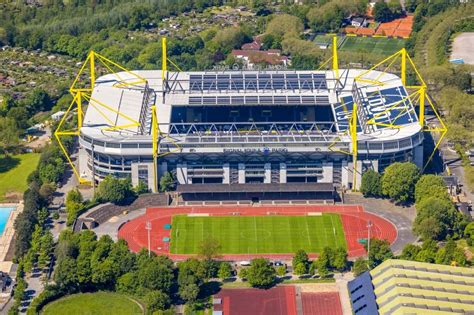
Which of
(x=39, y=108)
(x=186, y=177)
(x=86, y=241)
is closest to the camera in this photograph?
(x=86, y=241)

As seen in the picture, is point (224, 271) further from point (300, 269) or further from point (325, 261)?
point (325, 261)

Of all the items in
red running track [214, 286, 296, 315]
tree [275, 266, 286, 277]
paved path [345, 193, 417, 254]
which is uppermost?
red running track [214, 286, 296, 315]

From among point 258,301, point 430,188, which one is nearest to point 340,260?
point 258,301

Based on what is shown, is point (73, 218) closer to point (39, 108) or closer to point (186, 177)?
point (186, 177)

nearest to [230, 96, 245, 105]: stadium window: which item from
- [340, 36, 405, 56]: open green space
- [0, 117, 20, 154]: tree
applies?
[0, 117, 20, 154]: tree

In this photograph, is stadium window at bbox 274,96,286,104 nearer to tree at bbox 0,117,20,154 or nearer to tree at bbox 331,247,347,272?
A: tree at bbox 331,247,347,272

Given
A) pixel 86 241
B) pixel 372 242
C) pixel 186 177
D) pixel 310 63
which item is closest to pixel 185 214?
pixel 186 177

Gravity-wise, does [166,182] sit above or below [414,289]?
below
